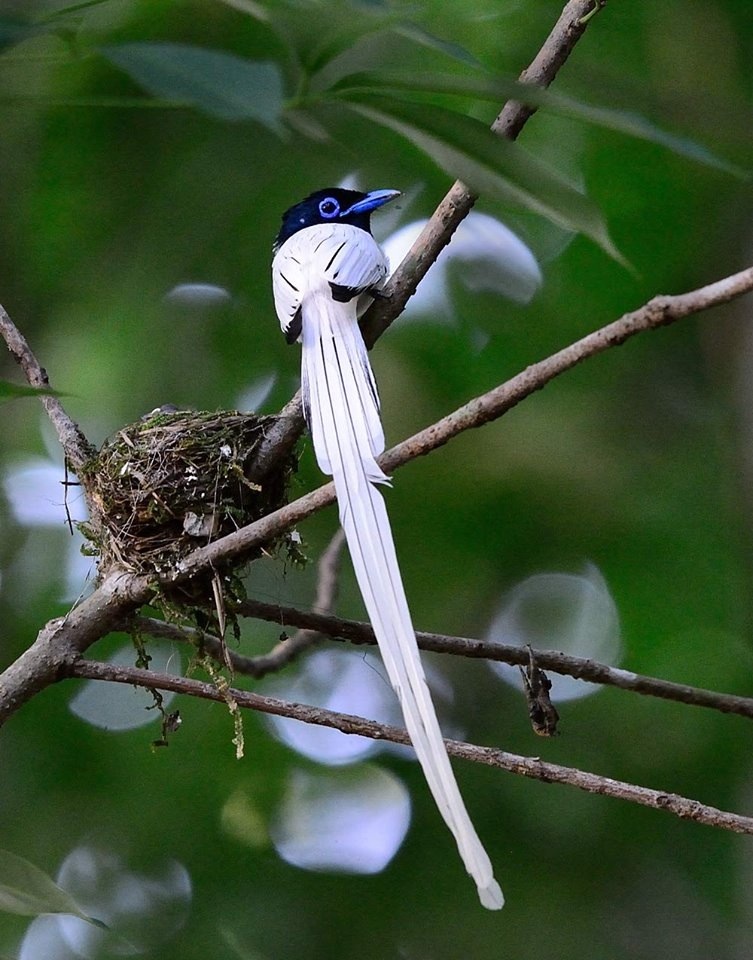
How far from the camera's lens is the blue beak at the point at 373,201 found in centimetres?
297

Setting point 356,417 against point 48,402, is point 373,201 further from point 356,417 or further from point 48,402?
point 356,417

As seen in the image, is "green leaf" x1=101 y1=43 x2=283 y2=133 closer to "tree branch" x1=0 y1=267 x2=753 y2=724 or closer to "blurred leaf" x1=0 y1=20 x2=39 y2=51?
"blurred leaf" x1=0 y1=20 x2=39 y2=51

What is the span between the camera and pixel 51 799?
3842mm

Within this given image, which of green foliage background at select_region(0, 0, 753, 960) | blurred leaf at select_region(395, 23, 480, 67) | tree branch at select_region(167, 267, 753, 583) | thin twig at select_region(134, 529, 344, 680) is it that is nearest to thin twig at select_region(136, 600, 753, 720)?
thin twig at select_region(134, 529, 344, 680)

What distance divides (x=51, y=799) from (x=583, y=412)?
237 cm

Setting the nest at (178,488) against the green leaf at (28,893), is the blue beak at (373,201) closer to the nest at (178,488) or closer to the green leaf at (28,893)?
the nest at (178,488)

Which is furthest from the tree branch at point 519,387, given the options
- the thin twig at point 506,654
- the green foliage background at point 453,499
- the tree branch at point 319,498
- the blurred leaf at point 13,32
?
the green foliage background at point 453,499

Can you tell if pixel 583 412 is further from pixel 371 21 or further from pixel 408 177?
pixel 371 21

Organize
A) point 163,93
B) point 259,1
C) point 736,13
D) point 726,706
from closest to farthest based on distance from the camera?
point 163,93 < point 259,1 < point 726,706 < point 736,13

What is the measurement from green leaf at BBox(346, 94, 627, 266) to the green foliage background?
2806mm

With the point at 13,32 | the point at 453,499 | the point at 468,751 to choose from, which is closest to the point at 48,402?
the point at 468,751

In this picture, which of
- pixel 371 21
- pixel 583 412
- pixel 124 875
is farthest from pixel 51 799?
pixel 371 21

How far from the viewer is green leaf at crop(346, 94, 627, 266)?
0.76 metres

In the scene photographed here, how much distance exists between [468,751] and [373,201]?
5.78ft
